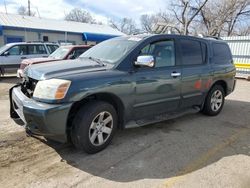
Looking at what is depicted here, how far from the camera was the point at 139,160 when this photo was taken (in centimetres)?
371

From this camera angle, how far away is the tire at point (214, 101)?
5.93 metres

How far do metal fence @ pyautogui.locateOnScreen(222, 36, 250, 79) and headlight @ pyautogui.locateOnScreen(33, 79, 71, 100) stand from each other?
13.7 meters

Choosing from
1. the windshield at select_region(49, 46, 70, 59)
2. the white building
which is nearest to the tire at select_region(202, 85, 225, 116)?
the windshield at select_region(49, 46, 70, 59)

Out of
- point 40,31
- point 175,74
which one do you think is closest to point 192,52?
point 175,74

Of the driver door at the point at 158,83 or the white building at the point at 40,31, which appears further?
the white building at the point at 40,31

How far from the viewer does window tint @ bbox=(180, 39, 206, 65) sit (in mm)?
5116

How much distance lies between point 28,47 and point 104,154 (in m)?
10.5

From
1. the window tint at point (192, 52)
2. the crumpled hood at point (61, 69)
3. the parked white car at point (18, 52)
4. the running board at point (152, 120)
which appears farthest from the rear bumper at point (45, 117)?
the parked white car at point (18, 52)

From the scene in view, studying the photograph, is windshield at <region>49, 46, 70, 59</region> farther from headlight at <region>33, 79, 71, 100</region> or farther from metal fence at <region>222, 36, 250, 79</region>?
metal fence at <region>222, 36, 250, 79</region>

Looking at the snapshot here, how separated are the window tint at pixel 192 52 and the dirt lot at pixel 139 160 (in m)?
1.41

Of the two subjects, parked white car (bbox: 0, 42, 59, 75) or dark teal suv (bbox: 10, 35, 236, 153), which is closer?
dark teal suv (bbox: 10, 35, 236, 153)

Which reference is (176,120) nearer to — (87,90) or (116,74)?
(116,74)

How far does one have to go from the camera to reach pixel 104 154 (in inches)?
152

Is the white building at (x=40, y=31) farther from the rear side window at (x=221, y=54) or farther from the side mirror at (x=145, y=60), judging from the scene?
the side mirror at (x=145, y=60)
